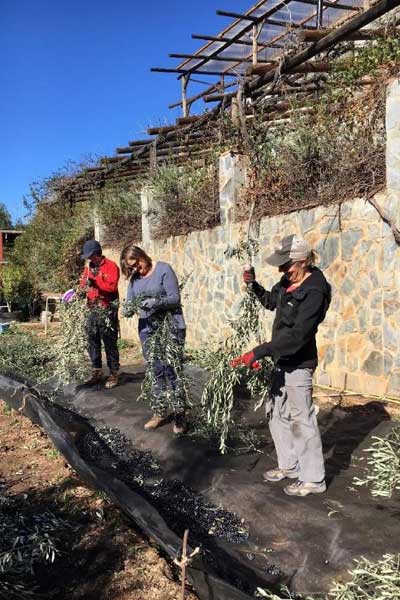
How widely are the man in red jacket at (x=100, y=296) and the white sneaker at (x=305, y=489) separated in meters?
3.02

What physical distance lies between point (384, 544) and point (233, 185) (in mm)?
5995

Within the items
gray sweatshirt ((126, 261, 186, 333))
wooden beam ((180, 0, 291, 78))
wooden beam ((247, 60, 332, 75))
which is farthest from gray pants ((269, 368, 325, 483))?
wooden beam ((180, 0, 291, 78))

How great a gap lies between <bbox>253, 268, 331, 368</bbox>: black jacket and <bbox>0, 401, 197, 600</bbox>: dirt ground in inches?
53.8

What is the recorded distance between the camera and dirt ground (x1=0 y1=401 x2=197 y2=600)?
260 centimetres

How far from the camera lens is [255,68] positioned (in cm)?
724

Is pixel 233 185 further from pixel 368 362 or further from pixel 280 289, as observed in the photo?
pixel 280 289

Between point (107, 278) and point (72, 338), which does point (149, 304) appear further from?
point (72, 338)

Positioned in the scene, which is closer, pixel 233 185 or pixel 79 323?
pixel 79 323

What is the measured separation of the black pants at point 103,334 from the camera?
230 inches

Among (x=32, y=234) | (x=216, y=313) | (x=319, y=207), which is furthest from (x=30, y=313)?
(x=319, y=207)

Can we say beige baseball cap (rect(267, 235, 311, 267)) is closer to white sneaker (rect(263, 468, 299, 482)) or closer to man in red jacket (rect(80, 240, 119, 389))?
white sneaker (rect(263, 468, 299, 482))

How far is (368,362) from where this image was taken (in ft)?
17.9

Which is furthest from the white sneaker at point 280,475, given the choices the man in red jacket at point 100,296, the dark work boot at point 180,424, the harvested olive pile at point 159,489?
the man in red jacket at point 100,296

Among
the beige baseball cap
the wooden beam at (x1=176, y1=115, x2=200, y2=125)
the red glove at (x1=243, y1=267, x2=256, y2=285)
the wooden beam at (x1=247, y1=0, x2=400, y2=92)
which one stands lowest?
the red glove at (x1=243, y1=267, x2=256, y2=285)
